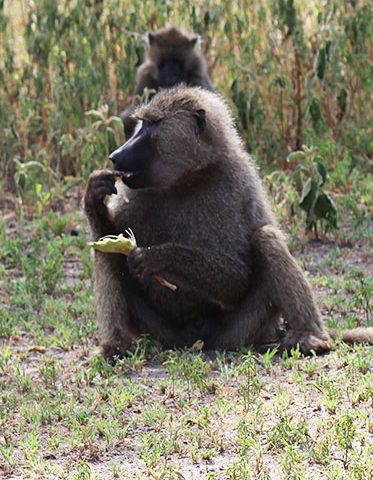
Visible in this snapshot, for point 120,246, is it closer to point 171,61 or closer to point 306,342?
point 306,342

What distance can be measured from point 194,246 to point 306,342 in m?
0.66

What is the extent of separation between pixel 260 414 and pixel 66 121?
4.94 m

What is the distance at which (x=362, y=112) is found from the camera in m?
8.86

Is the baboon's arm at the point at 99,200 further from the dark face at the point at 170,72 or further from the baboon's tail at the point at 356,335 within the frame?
the dark face at the point at 170,72

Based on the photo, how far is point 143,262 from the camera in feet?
15.6

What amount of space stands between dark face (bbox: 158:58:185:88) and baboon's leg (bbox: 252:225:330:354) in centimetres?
476

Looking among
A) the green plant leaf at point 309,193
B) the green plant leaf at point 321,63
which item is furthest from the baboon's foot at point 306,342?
the green plant leaf at point 321,63

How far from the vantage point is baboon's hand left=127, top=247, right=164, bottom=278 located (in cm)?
475

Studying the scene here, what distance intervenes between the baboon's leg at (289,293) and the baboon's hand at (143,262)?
0.51 metres

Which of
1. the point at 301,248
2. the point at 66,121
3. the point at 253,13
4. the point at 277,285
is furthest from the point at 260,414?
the point at 253,13

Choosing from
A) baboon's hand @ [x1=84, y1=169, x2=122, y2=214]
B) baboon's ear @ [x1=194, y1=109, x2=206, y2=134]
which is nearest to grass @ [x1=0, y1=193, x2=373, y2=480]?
baboon's hand @ [x1=84, y1=169, x2=122, y2=214]

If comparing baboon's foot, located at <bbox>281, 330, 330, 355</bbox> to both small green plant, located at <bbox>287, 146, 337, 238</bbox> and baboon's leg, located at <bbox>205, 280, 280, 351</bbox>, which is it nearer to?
baboon's leg, located at <bbox>205, 280, 280, 351</bbox>

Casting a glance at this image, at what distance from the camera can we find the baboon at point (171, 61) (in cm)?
930

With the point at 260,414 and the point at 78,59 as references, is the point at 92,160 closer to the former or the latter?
the point at 78,59
